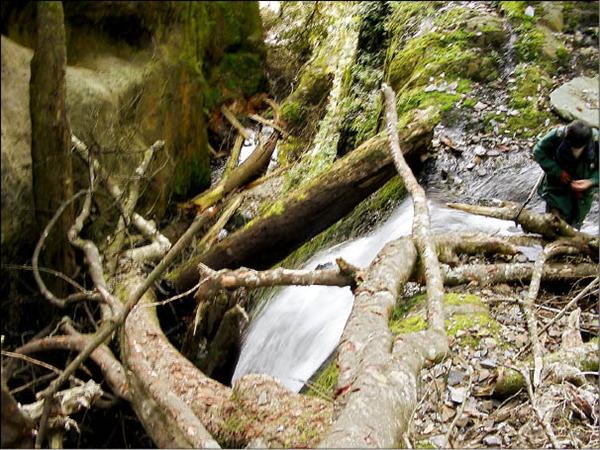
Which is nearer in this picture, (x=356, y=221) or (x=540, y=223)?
(x=540, y=223)

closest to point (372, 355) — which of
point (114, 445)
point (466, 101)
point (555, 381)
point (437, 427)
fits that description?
point (437, 427)

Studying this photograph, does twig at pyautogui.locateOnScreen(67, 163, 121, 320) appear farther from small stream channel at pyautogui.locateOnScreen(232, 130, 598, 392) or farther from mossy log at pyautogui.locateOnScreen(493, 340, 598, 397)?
mossy log at pyautogui.locateOnScreen(493, 340, 598, 397)

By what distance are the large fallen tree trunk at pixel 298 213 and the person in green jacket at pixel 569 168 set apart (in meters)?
1.18

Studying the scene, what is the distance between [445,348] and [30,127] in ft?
9.59

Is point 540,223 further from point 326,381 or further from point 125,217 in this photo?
point 125,217

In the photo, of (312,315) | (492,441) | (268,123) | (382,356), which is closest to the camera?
(382,356)

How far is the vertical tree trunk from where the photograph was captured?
11.2ft

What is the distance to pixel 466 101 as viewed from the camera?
5715 mm

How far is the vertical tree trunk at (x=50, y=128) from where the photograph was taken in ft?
11.2

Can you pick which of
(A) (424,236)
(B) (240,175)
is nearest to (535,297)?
(A) (424,236)

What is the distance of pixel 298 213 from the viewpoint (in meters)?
4.38

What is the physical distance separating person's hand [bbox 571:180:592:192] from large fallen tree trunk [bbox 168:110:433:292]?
1356 millimetres

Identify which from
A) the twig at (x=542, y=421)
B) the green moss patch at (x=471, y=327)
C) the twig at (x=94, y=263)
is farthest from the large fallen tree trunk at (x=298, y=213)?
the twig at (x=542, y=421)

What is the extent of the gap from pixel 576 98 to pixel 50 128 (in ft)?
14.6
